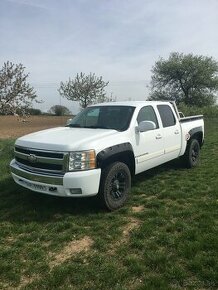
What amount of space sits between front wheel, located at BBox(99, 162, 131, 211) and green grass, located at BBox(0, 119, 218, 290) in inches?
6.8

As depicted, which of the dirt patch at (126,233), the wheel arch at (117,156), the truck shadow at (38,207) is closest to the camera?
the dirt patch at (126,233)

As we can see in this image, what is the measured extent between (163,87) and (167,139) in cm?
4999

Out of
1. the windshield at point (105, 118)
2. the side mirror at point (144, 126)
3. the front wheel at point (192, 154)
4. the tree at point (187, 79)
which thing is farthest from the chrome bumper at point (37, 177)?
the tree at point (187, 79)

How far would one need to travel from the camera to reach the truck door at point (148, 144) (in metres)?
6.63

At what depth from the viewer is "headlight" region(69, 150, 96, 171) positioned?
17.7ft

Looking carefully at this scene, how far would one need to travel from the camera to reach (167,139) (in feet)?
25.0

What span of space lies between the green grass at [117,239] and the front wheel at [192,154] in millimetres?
1540

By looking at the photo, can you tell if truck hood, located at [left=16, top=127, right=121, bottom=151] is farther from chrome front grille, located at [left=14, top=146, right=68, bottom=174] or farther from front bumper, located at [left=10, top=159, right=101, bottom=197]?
front bumper, located at [left=10, top=159, right=101, bottom=197]

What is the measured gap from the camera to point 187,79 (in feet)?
178

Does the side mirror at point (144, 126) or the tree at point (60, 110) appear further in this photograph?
the tree at point (60, 110)

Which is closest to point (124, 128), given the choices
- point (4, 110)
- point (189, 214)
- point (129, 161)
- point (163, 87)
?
point (129, 161)

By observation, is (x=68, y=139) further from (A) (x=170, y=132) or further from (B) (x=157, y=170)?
(B) (x=157, y=170)

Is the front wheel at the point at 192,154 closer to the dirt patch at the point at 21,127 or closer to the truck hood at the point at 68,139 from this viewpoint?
the truck hood at the point at 68,139

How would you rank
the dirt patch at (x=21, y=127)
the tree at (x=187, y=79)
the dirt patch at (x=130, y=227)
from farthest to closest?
the tree at (x=187, y=79) → the dirt patch at (x=21, y=127) → the dirt patch at (x=130, y=227)
